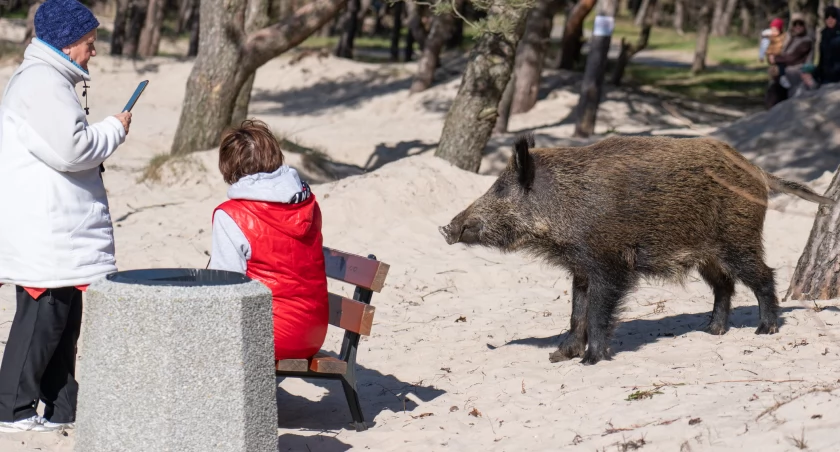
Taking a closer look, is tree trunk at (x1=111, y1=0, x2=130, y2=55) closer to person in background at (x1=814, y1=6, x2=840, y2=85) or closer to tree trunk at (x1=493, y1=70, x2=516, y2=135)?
tree trunk at (x1=493, y1=70, x2=516, y2=135)

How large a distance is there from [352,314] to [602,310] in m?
1.72

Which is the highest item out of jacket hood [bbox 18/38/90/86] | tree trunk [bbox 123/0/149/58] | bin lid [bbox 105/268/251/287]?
jacket hood [bbox 18/38/90/86]

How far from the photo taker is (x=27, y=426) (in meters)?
5.03

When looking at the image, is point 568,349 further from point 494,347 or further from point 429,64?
point 429,64

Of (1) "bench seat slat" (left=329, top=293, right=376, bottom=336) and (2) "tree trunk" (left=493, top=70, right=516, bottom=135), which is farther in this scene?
(2) "tree trunk" (left=493, top=70, right=516, bottom=135)

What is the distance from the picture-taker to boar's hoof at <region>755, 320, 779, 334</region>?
686cm

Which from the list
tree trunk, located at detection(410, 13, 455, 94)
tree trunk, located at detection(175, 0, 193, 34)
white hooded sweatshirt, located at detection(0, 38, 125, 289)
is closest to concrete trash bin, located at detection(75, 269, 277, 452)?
white hooded sweatshirt, located at detection(0, 38, 125, 289)

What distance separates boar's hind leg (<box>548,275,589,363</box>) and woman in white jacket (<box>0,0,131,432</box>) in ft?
9.89

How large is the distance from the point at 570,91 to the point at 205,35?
1080 centimetres

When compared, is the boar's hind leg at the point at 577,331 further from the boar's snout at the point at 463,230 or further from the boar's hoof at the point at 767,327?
the boar's hoof at the point at 767,327

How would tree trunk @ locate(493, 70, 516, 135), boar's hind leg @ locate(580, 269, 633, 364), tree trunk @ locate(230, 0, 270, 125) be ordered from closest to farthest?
boar's hind leg @ locate(580, 269, 633, 364)
tree trunk @ locate(230, 0, 270, 125)
tree trunk @ locate(493, 70, 516, 135)

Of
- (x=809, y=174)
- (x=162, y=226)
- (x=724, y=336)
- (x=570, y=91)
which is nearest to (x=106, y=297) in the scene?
(x=724, y=336)

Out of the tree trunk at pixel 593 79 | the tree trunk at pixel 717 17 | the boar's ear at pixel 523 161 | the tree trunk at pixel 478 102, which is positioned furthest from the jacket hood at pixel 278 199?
the tree trunk at pixel 717 17

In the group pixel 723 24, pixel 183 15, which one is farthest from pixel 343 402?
pixel 723 24
